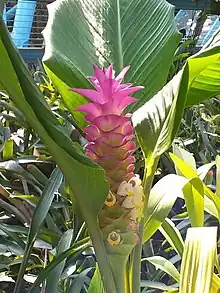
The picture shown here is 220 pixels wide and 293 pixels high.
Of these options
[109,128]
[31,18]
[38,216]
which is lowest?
[31,18]

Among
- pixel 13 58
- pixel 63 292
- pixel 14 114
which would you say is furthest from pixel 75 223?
pixel 14 114

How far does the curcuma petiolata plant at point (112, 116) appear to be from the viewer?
0.31 meters

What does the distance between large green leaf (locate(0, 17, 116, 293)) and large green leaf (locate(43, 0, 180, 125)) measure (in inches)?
3.5

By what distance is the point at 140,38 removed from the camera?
0.49 meters

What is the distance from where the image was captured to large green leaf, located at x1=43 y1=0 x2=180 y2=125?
1.36 feet

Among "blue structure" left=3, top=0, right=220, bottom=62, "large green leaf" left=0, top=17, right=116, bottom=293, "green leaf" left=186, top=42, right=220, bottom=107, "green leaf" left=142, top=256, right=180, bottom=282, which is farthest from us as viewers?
"blue structure" left=3, top=0, right=220, bottom=62

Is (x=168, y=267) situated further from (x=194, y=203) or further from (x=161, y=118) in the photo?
(x=161, y=118)

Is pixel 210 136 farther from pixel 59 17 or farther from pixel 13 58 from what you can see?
pixel 13 58

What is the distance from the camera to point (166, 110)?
35cm

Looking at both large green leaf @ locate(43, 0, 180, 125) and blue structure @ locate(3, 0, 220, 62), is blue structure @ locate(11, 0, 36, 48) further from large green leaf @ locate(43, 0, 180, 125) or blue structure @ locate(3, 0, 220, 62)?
large green leaf @ locate(43, 0, 180, 125)

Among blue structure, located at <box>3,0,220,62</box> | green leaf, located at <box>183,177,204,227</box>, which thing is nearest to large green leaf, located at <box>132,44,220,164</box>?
green leaf, located at <box>183,177,204,227</box>

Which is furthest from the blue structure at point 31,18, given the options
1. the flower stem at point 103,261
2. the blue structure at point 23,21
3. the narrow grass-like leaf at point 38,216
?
the flower stem at point 103,261

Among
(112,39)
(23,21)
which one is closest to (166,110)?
(112,39)

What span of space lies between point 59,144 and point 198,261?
0.14m
